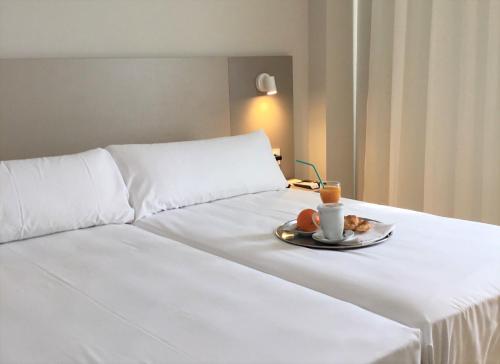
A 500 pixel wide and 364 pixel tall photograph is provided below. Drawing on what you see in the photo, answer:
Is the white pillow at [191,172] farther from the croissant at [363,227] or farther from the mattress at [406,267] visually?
the croissant at [363,227]

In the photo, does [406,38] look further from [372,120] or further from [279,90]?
[279,90]

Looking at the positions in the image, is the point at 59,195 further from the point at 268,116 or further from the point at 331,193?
the point at 268,116

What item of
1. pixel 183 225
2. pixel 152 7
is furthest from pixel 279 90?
pixel 183 225

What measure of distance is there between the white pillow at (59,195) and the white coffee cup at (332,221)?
3.19ft

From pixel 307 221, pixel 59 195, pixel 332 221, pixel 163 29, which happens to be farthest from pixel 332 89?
pixel 59 195

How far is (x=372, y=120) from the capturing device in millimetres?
3652

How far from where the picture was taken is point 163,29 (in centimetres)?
318

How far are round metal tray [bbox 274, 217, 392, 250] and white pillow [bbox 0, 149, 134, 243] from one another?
2.51ft

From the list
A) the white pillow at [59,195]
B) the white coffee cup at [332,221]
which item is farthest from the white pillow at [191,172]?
the white coffee cup at [332,221]

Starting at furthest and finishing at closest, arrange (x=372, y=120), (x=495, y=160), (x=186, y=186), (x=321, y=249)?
(x=372, y=120)
(x=495, y=160)
(x=186, y=186)
(x=321, y=249)

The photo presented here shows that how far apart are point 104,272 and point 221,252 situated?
0.45m

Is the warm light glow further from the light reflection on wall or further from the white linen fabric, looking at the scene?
the white linen fabric

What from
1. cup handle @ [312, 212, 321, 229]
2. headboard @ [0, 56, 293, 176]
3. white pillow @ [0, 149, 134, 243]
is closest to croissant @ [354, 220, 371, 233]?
cup handle @ [312, 212, 321, 229]

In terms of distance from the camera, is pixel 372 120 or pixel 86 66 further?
pixel 372 120
